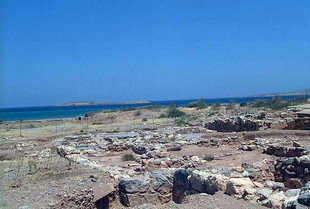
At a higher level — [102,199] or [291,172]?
[291,172]

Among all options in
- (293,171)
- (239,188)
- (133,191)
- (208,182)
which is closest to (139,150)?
(133,191)

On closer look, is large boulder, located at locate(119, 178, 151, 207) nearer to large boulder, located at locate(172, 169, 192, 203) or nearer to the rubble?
large boulder, located at locate(172, 169, 192, 203)

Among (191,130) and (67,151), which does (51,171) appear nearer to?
(67,151)

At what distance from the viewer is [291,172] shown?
26.5 ft

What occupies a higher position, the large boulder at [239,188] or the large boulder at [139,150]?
the large boulder at [239,188]

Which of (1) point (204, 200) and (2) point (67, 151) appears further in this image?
(2) point (67, 151)

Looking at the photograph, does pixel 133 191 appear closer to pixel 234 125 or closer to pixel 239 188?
pixel 239 188

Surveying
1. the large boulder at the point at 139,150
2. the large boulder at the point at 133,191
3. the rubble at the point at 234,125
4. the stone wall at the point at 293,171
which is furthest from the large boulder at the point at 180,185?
the rubble at the point at 234,125

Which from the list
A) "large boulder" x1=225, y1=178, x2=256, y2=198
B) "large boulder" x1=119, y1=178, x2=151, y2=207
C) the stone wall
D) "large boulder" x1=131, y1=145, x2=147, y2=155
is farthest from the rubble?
"large boulder" x1=225, y1=178, x2=256, y2=198

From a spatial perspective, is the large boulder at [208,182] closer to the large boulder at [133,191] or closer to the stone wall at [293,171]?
the large boulder at [133,191]

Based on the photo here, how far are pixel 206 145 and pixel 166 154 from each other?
2914mm

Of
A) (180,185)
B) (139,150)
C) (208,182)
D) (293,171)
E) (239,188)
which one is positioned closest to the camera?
(239,188)

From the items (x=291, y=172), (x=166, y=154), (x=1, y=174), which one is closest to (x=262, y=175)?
(x=291, y=172)

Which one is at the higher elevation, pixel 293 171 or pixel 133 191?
pixel 293 171
